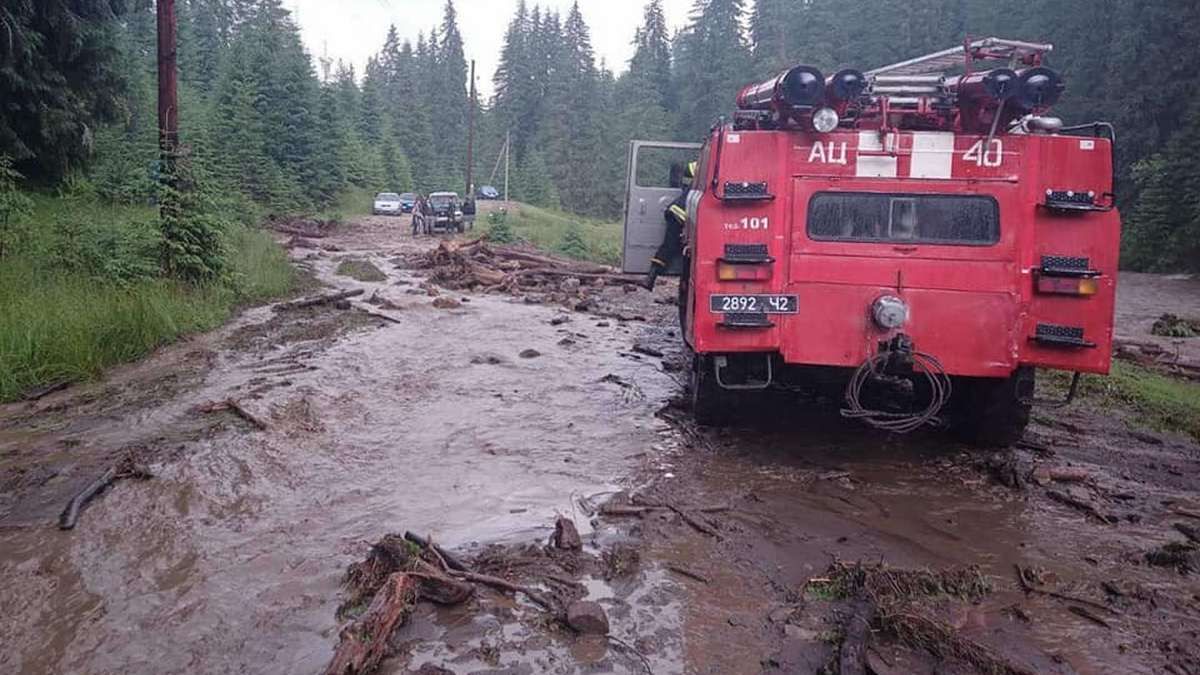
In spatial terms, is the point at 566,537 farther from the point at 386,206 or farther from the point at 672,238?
the point at 386,206

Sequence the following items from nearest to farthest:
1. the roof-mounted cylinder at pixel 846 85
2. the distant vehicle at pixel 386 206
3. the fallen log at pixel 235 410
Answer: the roof-mounted cylinder at pixel 846 85 < the fallen log at pixel 235 410 < the distant vehicle at pixel 386 206

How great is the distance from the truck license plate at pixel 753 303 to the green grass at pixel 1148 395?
4500 mm

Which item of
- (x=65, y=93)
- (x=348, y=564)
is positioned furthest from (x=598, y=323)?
(x=65, y=93)

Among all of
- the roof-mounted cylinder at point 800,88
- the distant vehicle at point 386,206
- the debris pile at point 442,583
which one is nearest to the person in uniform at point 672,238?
the roof-mounted cylinder at point 800,88

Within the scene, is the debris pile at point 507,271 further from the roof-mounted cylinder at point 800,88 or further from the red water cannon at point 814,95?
the roof-mounted cylinder at point 800,88

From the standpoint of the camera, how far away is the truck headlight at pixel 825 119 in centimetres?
591

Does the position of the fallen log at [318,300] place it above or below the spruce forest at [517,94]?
below

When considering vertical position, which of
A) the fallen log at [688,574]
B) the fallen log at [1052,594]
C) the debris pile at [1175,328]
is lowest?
the fallen log at [688,574]

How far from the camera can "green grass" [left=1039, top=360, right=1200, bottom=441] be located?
8.16 metres

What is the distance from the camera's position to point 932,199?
621cm

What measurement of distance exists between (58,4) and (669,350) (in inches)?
541

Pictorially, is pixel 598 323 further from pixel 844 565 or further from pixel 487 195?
pixel 487 195

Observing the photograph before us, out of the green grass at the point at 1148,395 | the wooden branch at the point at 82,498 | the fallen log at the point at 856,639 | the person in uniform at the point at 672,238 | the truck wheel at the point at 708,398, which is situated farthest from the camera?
the person in uniform at the point at 672,238

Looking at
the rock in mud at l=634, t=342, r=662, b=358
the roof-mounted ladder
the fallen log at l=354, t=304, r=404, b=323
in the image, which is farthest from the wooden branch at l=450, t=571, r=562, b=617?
the fallen log at l=354, t=304, r=404, b=323
